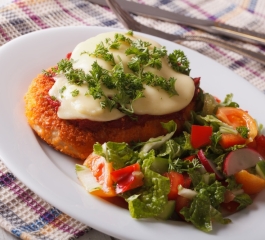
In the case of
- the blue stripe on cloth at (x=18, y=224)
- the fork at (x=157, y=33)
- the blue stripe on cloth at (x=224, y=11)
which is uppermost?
the fork at (x=157, y=33)

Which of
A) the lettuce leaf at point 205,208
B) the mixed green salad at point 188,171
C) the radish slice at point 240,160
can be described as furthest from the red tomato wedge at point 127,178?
the radish slice at point 240,160

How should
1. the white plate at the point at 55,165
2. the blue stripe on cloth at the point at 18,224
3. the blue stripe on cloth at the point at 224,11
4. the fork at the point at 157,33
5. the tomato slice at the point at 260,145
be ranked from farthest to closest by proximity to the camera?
the blue stripe on cloth at the point at 224,11 < the fork at the point at 157,33 < the tomato slice at the point at 260,145 < the blue stripe on cloth at the point at 18,224 < the white plate at the point at 55,165

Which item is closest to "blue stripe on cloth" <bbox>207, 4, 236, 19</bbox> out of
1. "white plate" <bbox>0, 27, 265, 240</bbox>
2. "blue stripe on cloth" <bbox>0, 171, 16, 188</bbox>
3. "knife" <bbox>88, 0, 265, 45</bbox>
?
"knife" <bbox>88, 0, 265, 45</bbox>

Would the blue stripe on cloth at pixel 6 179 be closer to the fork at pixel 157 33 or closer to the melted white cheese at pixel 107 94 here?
the melted white cheese at pixel 107 94

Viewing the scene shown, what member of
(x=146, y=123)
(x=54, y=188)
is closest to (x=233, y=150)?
(x=146, y=123)

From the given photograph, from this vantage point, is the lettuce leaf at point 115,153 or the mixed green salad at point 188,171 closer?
the mixed green salad at point 188,171

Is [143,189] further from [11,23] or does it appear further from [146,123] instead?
[11,23]

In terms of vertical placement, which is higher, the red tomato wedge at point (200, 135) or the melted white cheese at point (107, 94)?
the melted white cheese at point (107, 94)
